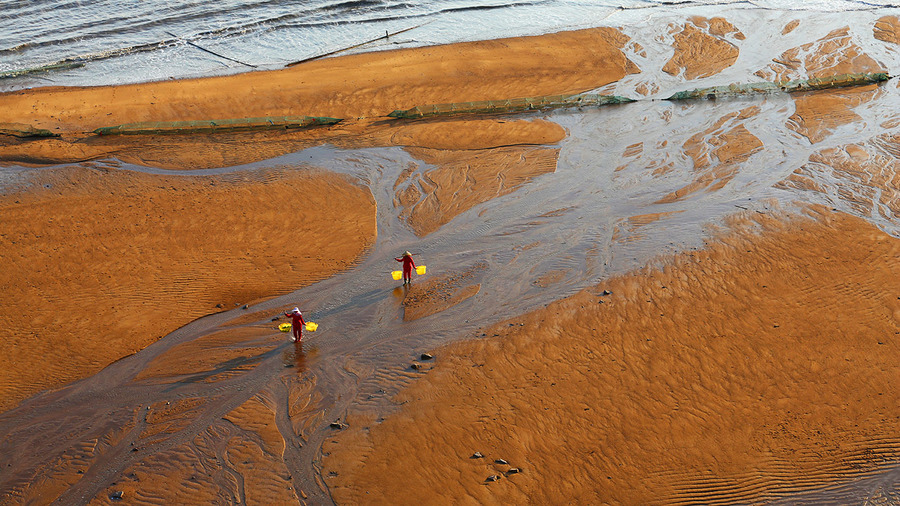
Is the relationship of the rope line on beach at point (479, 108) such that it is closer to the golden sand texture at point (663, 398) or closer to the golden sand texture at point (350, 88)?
the golden sand texture at point (350, 88)

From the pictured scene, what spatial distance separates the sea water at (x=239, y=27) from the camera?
37.3 meters

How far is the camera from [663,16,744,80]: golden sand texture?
35856mm

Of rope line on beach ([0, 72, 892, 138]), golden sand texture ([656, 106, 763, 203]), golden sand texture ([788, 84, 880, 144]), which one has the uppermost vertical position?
rope line on beach ([0, 72, 892, 138])

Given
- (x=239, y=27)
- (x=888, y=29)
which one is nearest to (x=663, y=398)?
(x=888, y=29)

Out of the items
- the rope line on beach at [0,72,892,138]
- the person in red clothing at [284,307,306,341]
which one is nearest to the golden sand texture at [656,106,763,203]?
the rope line on beach at [0,72,892,138]

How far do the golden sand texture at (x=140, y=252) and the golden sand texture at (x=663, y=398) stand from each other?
280 inches

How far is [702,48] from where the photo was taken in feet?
127

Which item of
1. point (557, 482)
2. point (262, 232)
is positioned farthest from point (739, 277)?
point (262, 232)

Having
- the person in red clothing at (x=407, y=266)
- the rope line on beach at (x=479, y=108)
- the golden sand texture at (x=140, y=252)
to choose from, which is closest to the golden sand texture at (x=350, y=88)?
the rope line on beach at (x=479, y=108)

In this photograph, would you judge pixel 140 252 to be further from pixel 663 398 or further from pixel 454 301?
pixel 663 398

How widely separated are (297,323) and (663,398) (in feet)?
31.6

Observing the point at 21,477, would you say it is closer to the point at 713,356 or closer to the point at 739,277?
the point at 713,356

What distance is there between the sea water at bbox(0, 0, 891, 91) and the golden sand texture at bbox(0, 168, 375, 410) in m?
14.1

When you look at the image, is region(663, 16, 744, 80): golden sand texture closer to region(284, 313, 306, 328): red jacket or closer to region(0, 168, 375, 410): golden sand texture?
region(0, 168, 375, 410): golden sand texture
